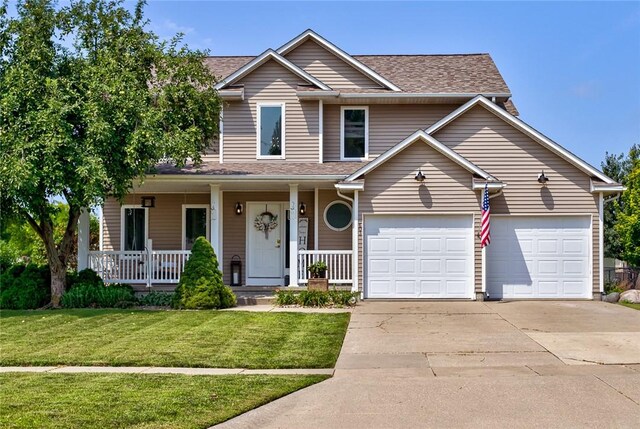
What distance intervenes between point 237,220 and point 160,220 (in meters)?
2.39

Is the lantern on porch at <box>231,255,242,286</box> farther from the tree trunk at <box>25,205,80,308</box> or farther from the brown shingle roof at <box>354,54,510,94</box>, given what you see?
the brown shingle roof at <box>354,54,510,94</box>

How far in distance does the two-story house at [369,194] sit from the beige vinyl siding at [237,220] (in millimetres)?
33

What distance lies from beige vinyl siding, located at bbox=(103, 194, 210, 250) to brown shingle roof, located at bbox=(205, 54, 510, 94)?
401 cm

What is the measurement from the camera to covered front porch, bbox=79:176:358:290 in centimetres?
1689

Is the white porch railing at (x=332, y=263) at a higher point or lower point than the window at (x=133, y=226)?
lower

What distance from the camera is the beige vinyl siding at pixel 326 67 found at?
18922mm

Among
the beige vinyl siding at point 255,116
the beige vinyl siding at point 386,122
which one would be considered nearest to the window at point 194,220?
the beige vinyl siding at point 255,116

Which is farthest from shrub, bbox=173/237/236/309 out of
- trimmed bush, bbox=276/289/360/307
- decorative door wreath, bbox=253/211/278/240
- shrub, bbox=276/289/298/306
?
decorative door wreath, bbox=253/211/278/240

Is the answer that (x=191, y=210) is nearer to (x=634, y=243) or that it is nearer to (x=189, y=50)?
(x=189, y=50)

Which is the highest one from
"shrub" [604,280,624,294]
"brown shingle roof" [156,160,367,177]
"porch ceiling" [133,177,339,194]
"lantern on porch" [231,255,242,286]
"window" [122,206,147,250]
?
"brown shingle roof" [156,160,367,177]

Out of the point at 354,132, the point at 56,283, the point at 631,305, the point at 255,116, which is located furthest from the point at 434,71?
the point at 56,283

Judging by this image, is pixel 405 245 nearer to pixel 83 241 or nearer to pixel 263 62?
pixel 263 62

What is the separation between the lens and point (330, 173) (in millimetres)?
16641

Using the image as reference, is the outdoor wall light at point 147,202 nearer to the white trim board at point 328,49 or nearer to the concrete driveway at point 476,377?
the white trim board at point 328,49
